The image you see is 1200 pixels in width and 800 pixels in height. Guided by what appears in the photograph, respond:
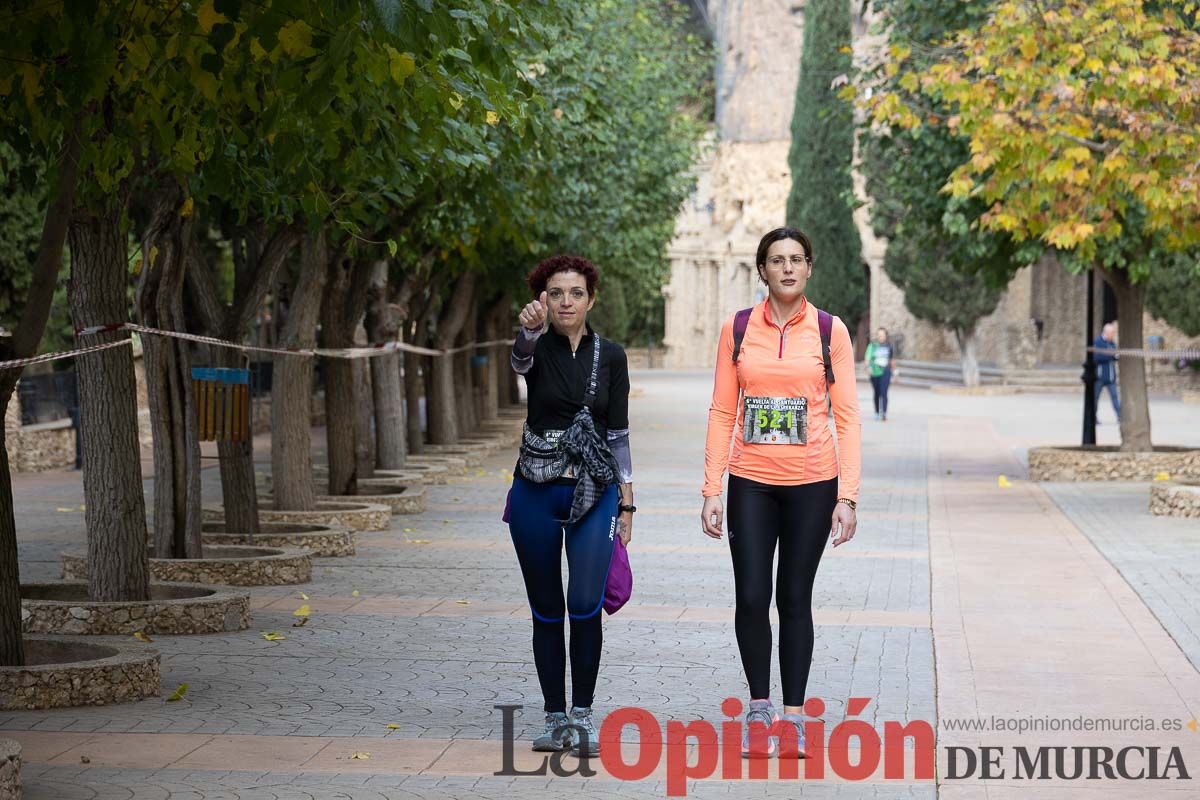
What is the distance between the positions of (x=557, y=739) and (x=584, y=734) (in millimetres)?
100

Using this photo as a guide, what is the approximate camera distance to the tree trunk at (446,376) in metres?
24.4

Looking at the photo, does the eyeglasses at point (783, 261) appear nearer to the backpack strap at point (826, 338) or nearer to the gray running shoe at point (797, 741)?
the backpack strap at point (826, 338)

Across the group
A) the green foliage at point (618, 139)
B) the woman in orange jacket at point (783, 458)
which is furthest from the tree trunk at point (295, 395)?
the woman in orange jacket at point (783, 458)

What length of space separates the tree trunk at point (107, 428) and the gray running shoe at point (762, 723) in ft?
13.7

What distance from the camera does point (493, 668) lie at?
8.80 meters

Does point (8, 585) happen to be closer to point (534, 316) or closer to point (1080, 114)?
point (534, 316)

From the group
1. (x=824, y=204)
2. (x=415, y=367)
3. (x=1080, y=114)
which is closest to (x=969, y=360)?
(x=824, y=204)

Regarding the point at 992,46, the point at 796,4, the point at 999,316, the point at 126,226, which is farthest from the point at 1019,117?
the point at 796,4

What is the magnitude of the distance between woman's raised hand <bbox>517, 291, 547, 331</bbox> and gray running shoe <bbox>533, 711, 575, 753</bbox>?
145 centimetres

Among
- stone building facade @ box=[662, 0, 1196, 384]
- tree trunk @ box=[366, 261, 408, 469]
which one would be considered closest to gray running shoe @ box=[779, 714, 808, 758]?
tree trunk @ box=[366, 261, 408, 469]

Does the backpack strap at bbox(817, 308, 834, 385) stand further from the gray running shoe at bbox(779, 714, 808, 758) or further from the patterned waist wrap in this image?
the gray running shoe at bbox(779, 714, 808, 758)

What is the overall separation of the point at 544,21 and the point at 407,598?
12.1 feet

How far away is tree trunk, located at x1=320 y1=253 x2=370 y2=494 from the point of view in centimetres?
1686

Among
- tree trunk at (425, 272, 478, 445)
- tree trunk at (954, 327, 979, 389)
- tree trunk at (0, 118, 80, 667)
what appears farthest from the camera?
tree trunk at (954, 327, 979, 389)
